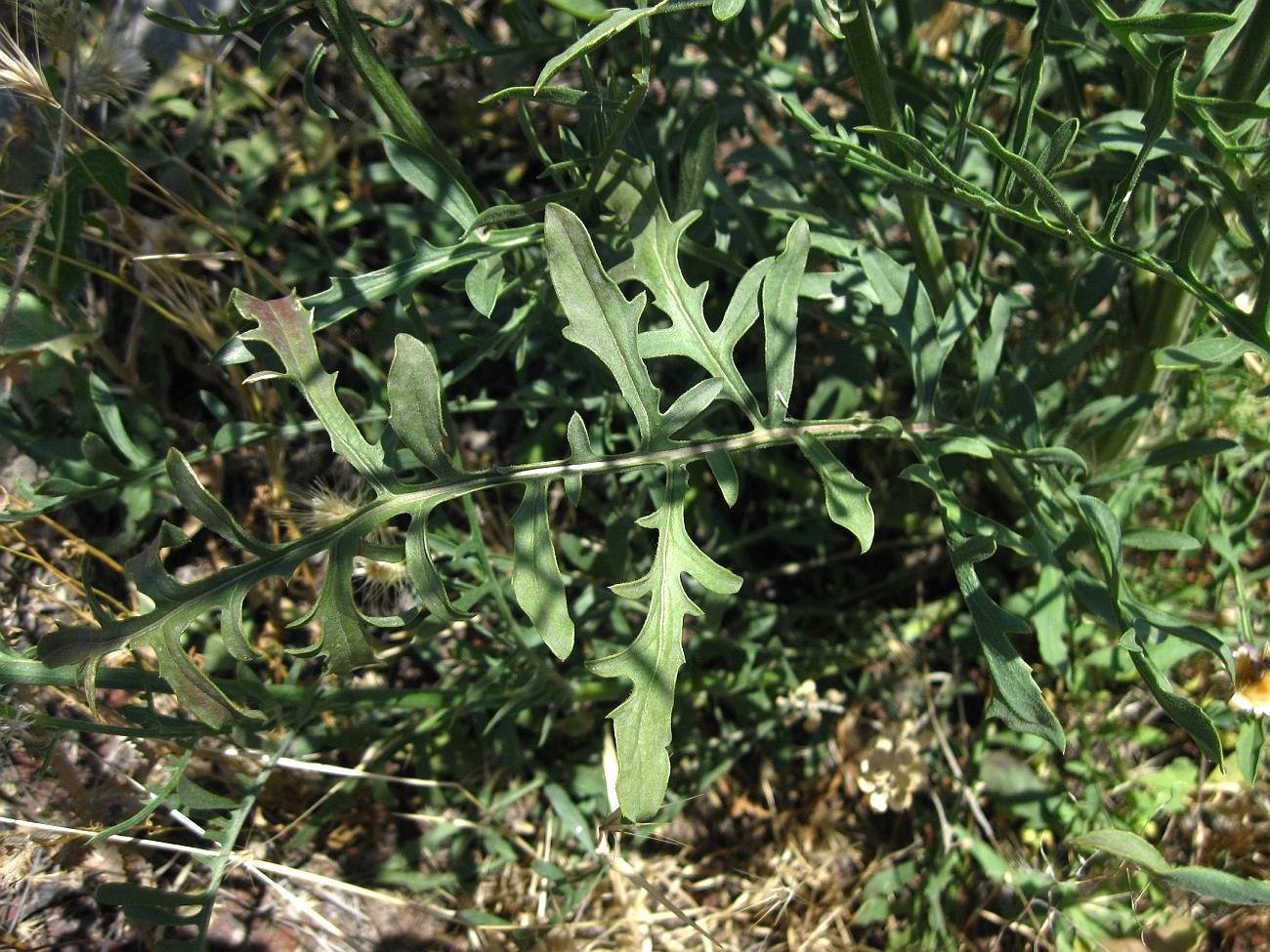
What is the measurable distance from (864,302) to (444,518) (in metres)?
0.91

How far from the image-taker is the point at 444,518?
81.6 inches

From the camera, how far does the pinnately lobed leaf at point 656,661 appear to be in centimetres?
130

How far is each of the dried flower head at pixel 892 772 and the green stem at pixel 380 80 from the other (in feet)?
4.31

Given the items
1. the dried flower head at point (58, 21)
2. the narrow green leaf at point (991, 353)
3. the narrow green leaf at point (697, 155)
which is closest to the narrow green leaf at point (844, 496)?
the narrow green leaf at point (991, 353)

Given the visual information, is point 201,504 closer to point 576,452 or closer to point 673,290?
point 576,452

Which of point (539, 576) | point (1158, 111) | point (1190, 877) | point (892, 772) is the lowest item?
point (892, 772)

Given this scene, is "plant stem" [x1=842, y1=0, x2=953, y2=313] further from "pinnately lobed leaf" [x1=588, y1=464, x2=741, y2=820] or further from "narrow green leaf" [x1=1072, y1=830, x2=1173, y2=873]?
"narrow green leaf" [x1=1072, y1=830, x2=1173, y2=873]

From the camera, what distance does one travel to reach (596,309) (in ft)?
4.55

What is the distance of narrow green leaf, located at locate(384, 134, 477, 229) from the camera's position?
1.52 meters

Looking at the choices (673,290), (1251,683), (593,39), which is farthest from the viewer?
(1251,683)

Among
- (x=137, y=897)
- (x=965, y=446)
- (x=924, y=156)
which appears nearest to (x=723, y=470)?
(x=965, y=446)

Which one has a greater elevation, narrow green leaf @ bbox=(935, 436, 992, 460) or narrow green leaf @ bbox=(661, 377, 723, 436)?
narrow green leaf @ bbox=(661, 377, 723, 436)

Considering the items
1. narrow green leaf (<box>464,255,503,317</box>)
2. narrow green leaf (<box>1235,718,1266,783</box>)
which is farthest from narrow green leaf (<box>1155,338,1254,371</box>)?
narrow green leaf (<box>464,255,503,317</box>)

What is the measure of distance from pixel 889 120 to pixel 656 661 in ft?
2.70
